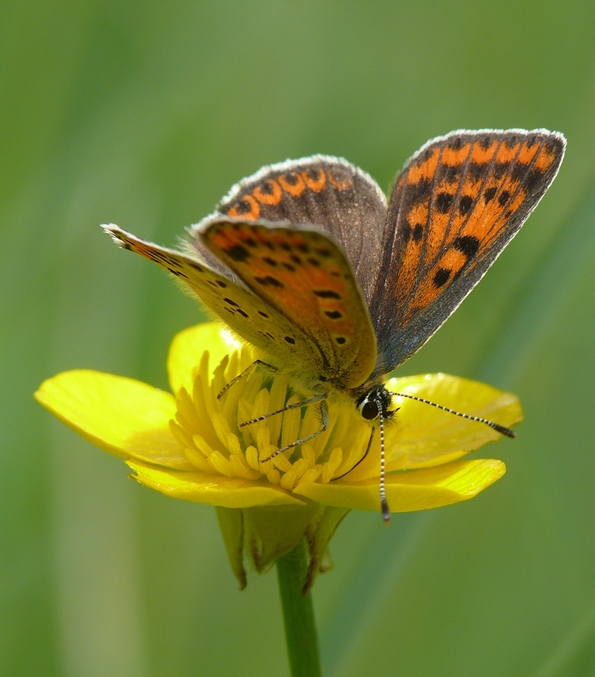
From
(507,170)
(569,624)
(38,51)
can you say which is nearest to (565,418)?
(569,624)

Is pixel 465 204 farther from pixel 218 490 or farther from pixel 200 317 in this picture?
pixel 200 317

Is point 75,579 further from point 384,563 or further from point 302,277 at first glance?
point 302,277

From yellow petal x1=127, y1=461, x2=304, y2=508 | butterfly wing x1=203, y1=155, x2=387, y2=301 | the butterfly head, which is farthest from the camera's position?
butterfly wing x1=203, y1=155, x2=387, y2=301

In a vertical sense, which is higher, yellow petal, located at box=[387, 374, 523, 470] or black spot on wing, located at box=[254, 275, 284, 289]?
black spot on wing, located at box=[254, 275, 284, 289]

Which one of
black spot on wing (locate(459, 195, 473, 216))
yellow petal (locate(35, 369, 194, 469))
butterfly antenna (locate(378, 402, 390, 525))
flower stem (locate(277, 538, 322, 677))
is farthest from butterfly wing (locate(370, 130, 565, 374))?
yellow petal (locate(35, 369, 194, 469))

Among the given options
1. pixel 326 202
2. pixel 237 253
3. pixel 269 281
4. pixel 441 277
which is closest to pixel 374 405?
pixel 441 277

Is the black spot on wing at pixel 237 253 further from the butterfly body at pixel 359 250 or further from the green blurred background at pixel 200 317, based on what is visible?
the green blurred background at pixel 200 317

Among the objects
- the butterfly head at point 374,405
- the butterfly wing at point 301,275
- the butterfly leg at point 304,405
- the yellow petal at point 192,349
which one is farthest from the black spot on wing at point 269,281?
the yellow petal at point 192,349

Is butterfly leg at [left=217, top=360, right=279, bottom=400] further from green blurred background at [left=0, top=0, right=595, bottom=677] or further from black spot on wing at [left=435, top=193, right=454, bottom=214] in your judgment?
black spot on wing at [left=435, top=193, right=454, bottom=214]
